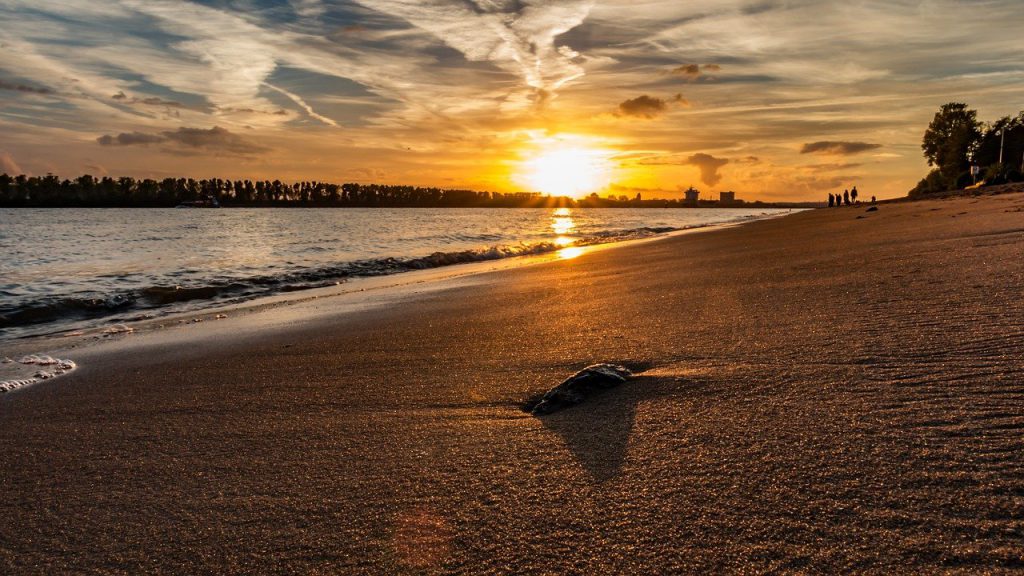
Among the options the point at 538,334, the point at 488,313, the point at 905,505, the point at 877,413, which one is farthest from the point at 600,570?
the point at 488,313

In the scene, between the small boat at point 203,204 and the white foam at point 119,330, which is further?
the small boat at point 203,204

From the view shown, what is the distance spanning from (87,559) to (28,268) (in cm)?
2138

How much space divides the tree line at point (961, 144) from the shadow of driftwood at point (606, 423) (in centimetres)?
6753

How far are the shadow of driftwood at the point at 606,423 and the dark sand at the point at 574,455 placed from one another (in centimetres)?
1

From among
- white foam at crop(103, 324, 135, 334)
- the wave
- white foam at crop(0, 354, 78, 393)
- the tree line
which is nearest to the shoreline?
white foam at crop(103, 324, 135, 334)

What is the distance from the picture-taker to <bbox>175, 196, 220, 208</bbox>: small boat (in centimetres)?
17700

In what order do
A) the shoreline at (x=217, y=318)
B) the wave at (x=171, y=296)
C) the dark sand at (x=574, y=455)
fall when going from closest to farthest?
the dark sand at (x=574, y=455), the shoreline at (x=217, y=318), the wave at (x=171, y=296)

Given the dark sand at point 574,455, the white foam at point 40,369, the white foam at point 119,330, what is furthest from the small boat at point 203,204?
the dark sand at point 574,455

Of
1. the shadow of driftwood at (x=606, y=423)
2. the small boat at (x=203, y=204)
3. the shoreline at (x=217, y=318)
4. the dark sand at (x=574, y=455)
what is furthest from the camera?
the small boat at (x=203, y=204)

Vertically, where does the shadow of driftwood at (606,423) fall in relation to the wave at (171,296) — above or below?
above

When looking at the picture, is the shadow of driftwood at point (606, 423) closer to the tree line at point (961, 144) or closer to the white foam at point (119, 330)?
the white foam at point (119, 330)

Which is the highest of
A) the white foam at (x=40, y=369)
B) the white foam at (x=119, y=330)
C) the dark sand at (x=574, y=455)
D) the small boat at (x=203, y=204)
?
the small boat at (x=203, y=204)

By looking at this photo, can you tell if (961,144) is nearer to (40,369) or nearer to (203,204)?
(40,369)

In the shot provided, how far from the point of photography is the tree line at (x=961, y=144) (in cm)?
6091
